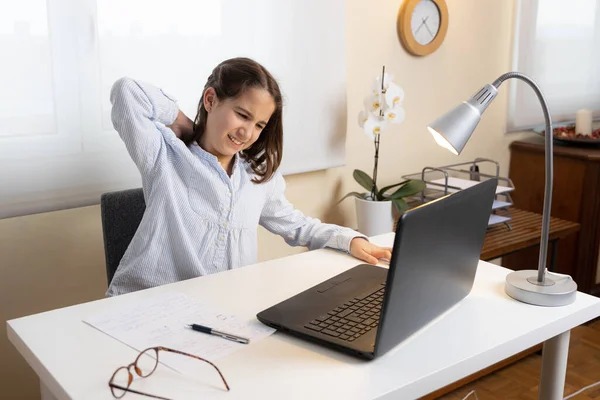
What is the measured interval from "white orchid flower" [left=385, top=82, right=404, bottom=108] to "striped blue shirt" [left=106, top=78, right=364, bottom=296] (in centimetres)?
77

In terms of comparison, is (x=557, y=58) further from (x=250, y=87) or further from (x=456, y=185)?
(x=250, y=87)

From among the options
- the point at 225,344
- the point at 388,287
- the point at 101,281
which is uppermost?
the point at 388,287

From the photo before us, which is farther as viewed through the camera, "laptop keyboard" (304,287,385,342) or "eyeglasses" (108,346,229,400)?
"laptop keyboard" (304,287,385,342)

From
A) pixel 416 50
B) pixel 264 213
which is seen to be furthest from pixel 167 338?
pixel 416 50

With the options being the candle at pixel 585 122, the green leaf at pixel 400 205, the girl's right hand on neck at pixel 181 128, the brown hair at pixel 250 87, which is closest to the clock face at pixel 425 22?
the green leaf at pixel 400 205

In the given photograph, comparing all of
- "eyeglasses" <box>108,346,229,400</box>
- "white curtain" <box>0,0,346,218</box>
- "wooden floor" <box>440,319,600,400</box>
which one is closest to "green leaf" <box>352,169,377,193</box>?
"white curtain" <box>0,0,346,218</box>

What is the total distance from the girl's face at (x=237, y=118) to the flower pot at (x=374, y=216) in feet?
2.67

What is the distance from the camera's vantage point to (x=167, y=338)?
1118mm

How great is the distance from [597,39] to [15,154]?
111 inches

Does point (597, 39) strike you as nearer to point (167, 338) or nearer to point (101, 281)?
point (101, 281)

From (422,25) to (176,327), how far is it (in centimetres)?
186

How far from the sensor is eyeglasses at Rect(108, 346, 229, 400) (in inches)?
Answer: 37.6

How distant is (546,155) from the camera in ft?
4.37

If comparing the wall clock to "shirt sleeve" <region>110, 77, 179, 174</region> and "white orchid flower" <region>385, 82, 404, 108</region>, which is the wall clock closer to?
"white orchid flower" <region>385, 82, 404, 108</region>
